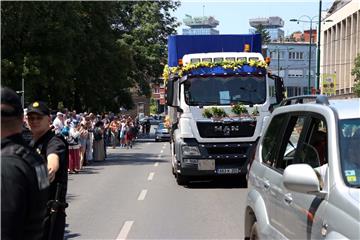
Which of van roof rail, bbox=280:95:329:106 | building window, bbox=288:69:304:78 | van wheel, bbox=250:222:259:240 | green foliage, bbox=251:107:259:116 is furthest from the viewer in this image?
building window, bbox=288:69:304:78

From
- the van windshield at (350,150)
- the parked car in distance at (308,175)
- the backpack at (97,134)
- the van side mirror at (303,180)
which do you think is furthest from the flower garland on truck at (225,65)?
A: the backpack at (97,134)

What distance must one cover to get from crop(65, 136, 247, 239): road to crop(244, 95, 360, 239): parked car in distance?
2.87 metres

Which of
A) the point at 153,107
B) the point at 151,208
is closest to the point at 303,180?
the point at 151,208

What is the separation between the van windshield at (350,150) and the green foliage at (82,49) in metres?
20.8

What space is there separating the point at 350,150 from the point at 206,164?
32.9ft

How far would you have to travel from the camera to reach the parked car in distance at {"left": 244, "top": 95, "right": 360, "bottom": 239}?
12.0 ft

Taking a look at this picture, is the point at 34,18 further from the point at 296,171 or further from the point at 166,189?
the point at 296,171

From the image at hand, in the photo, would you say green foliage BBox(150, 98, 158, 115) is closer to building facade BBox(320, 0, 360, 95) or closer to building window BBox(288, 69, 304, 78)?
building window BBox(288, 69, 304, 78)

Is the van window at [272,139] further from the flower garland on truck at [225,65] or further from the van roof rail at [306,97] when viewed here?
the flower garland on truck at [225,65]

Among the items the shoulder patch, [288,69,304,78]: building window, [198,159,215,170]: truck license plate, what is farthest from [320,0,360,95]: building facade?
the shoulder patch

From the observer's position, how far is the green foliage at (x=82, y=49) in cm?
2805

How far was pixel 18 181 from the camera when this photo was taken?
285 cm

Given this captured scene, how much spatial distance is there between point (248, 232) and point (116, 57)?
3647cm

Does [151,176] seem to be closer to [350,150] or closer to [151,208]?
[151,208]
